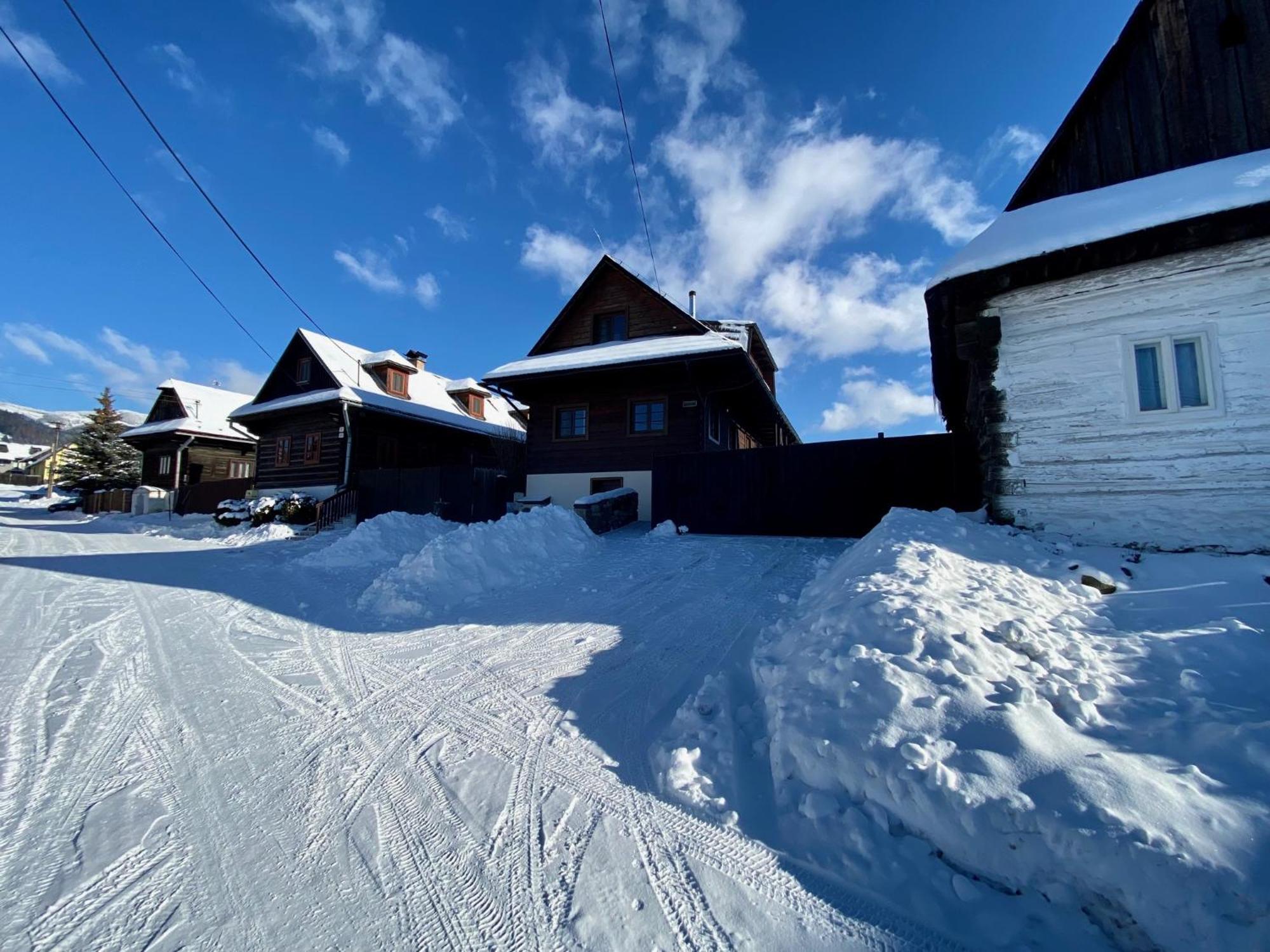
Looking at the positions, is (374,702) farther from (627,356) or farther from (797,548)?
(627,356)

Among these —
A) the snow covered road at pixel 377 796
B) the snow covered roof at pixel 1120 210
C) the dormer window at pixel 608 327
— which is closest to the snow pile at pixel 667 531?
the snow covered road at pixel 377 796

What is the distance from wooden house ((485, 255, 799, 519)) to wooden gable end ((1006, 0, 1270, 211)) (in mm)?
7421

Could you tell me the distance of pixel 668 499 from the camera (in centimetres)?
1202

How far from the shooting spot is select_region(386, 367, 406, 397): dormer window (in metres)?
22.5

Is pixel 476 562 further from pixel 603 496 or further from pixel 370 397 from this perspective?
pixel 370 397

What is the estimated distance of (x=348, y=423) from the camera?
18609mm

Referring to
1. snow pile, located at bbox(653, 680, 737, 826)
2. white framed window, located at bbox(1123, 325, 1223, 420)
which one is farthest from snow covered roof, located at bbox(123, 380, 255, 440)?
white framed window, located at bbox(1123, 325, 1223, 420)

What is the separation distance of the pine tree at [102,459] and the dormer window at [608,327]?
31.8 m

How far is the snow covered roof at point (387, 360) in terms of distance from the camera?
73.5ft

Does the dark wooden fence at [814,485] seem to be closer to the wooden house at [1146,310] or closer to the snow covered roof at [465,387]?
the wooden house at [1146,310]

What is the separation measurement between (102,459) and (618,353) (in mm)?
Result: 36807

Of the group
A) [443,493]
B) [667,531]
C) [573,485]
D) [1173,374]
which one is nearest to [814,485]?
[667,531]

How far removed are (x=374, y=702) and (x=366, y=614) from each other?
2.87 meters

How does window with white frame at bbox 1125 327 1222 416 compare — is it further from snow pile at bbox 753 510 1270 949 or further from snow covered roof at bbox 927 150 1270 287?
snow pile at bbox 753 510 1270 949
